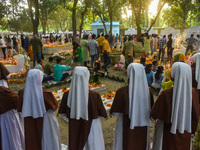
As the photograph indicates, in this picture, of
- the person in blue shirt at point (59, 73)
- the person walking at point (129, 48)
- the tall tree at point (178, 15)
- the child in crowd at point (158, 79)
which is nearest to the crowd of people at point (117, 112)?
the child in crowd at point (158, 79)

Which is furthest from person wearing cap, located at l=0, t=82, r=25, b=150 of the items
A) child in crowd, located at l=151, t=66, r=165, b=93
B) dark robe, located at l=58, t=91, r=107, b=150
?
child in crowd, located at l=151, t=66, r=165, b=93

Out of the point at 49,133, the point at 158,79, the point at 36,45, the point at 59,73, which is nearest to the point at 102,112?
the point at 49,133

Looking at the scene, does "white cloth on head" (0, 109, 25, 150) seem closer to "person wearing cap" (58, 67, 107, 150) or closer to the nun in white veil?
the nun in white veil

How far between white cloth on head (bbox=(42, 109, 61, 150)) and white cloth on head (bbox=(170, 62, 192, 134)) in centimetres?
187

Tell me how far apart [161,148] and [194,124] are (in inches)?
24.1

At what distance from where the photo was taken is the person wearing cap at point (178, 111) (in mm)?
2479

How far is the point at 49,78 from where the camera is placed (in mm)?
7836

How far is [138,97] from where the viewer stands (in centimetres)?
277

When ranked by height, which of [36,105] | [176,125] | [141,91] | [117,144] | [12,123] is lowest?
[117,144]

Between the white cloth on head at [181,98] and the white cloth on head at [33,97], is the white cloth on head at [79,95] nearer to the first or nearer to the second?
the white cloth on head at [33,97]

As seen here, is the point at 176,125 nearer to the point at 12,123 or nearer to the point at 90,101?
the point at 90,101

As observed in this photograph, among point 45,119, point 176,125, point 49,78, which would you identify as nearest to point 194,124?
point 176,125

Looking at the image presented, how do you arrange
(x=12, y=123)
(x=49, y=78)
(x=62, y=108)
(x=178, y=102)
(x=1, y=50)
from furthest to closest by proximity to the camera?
(x=1, y=50) → (x=49, y=78) → (x=12, y=123) → (x=62, y=108) → (x=178, y=102)

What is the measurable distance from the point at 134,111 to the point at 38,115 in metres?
1.51
